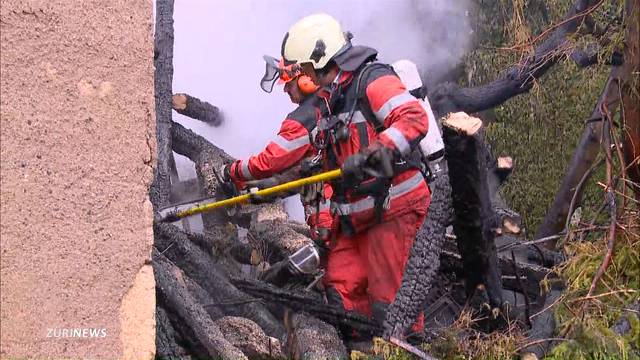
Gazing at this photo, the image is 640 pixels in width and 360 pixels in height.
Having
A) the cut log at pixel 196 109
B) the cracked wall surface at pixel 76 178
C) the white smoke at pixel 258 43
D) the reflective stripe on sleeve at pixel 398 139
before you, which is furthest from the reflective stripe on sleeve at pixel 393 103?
the white smoke at pixel 258 43

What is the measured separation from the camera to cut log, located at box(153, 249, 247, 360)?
4.47 metres

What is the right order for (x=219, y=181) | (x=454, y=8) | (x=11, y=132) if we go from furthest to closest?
(x=454, y=8), (x=219, y=181), (x=11, y=132)

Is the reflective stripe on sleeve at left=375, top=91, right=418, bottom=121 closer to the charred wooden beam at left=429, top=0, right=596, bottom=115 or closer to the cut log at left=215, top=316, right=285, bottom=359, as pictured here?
the cut log at left=215, top=316, right=285, bottom=359

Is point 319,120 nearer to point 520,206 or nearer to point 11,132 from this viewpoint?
point 11,132

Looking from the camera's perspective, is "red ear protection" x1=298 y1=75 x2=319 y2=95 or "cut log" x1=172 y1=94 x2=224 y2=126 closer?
"red ear protection" x1=298 y1=75 x2=319 y2=95

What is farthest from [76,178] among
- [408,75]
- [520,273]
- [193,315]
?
[520,273]

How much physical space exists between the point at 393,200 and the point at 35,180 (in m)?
2.28

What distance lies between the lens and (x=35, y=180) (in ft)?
11.2

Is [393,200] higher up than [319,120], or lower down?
lower down

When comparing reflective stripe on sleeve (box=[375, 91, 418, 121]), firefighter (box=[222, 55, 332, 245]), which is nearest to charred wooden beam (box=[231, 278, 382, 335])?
firefighter (box=[222, 55, 332, 245])

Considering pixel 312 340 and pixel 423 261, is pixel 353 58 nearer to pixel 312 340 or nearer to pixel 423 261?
pixel 423 261

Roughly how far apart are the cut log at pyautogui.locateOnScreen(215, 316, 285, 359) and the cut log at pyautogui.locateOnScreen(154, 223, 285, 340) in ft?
1.21

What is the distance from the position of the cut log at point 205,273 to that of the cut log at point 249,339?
1.21 ft

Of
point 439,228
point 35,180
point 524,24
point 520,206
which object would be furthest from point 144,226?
point 520,206
